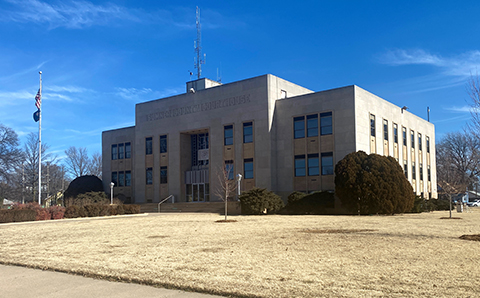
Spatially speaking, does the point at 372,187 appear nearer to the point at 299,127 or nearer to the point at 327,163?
the point at 327,163

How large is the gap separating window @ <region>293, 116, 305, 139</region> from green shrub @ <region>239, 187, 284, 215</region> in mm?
8173

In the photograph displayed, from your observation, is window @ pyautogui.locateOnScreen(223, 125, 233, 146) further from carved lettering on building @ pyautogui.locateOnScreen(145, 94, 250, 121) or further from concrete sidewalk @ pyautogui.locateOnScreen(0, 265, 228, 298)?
concrete sidewalk @ pyautogui.locateOnScreen(0, 265, 228, 298)

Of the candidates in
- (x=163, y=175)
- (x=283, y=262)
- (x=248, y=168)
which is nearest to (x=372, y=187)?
(x=248, y=168)

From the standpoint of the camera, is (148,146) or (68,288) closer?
(68,288)

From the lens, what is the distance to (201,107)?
46.3 meters

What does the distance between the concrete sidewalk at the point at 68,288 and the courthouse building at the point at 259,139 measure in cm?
3163

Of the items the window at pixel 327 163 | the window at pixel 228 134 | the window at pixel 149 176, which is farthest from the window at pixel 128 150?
the window at pixel 327 163

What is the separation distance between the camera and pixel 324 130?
3900 cm

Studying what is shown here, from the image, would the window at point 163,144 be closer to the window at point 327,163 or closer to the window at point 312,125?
the window at point 312,125

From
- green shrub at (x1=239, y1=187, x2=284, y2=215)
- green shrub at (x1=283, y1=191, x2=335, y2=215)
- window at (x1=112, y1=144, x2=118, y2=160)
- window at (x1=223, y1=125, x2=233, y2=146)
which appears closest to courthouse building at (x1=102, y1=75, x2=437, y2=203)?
window at (x1=223, y1=125, x2=233, y2=146)

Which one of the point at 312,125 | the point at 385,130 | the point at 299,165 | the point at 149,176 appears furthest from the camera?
the point at 149,176

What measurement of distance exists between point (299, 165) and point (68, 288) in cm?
3340

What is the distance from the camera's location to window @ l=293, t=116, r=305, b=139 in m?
40.2

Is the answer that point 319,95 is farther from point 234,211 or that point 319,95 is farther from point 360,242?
point 360,242
